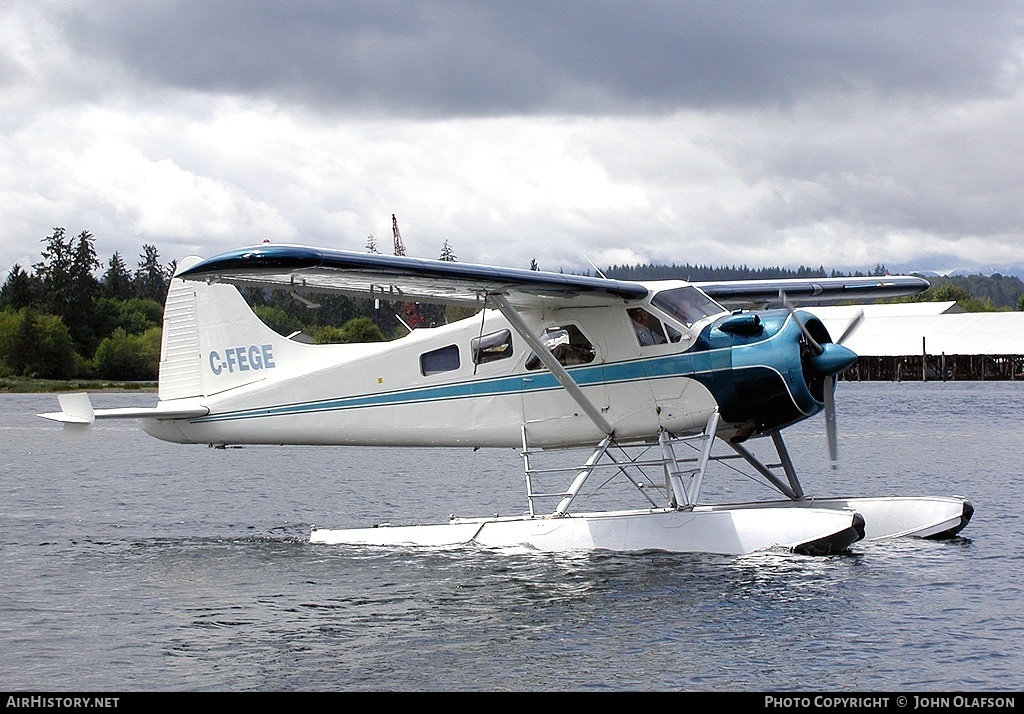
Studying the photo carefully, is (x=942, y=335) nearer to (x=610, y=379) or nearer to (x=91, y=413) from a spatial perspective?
(x=610, y=379)

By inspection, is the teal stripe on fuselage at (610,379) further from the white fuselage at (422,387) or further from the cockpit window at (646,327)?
the cockpit window at (646,327)

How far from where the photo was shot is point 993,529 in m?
15.2

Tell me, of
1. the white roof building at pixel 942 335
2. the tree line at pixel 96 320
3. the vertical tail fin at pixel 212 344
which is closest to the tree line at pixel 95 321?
the tree line at pixel 96 320

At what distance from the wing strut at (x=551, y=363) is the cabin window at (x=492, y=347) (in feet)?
1.86

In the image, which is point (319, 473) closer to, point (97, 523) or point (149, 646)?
point (97, 523)

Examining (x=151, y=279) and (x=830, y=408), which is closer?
(x=830, y=408)

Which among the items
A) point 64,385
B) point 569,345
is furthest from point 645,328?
point 64,385

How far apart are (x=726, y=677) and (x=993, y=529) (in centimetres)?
821

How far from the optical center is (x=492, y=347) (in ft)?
43.3

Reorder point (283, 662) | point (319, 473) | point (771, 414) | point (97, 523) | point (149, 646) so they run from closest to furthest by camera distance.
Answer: point (283, 662), point (149, 646), point (771, 414), point (97, 523), point (319, 473)

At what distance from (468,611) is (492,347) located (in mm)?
3603

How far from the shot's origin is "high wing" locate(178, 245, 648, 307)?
983 cm

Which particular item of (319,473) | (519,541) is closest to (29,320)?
(319,473)

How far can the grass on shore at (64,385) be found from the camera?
73250 millimetres
